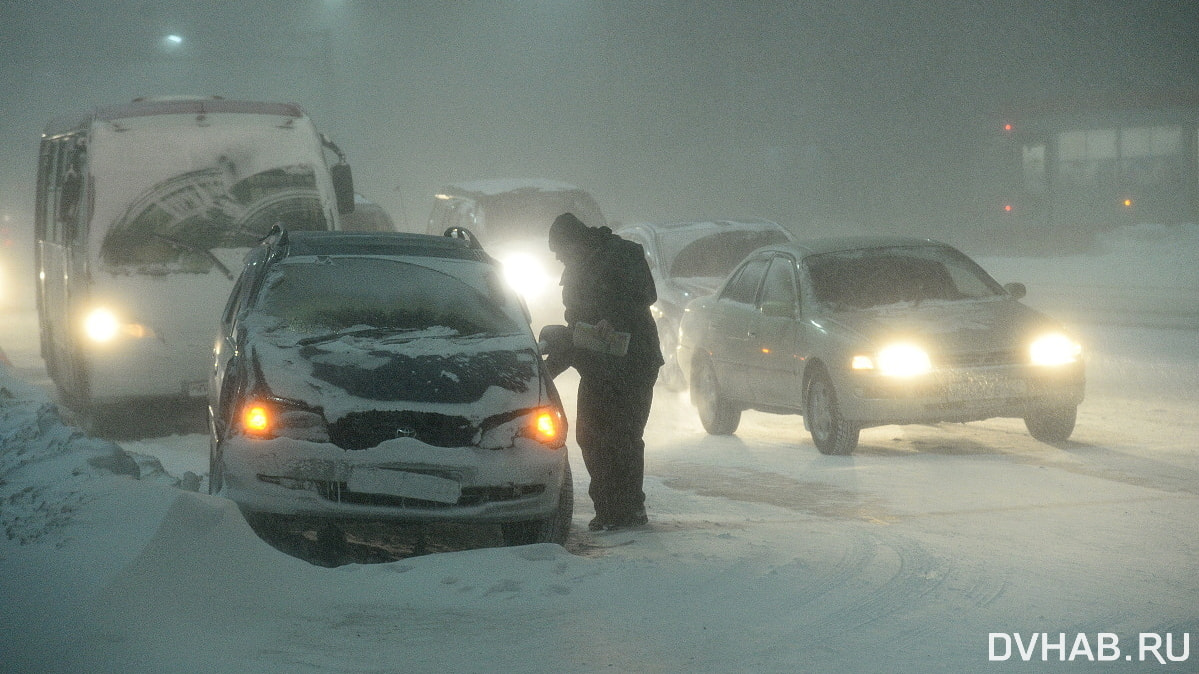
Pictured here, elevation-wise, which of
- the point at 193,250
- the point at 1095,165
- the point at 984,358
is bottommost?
the point at 984,358

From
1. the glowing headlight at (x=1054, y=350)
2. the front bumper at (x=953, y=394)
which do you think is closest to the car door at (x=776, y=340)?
the front bumper at (x=953, y=394)

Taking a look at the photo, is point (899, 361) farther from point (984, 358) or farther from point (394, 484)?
point (394, 484)

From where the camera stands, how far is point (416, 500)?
22.2 ft

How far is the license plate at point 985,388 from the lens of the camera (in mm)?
10086

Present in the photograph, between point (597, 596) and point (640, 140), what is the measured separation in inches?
2035

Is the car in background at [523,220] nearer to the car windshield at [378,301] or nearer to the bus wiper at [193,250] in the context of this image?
the bus wiper at [193,250]

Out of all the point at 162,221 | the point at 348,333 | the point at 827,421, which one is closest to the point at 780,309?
the point at 827,421

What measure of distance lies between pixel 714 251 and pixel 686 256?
34 cm

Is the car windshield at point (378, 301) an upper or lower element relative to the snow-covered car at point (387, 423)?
upper

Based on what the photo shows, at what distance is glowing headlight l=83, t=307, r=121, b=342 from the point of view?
12234mm

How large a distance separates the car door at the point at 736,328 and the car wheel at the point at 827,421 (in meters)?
1.00

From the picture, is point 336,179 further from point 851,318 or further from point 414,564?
point 414,564

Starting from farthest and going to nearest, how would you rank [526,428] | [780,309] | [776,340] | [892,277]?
[776,340]
[892,277]
[780,309]
[526,428]

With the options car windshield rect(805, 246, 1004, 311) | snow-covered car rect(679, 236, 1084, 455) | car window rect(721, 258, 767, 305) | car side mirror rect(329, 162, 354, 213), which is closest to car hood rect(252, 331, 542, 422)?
snow-covered car rect(679, 236, 1084, 455)
